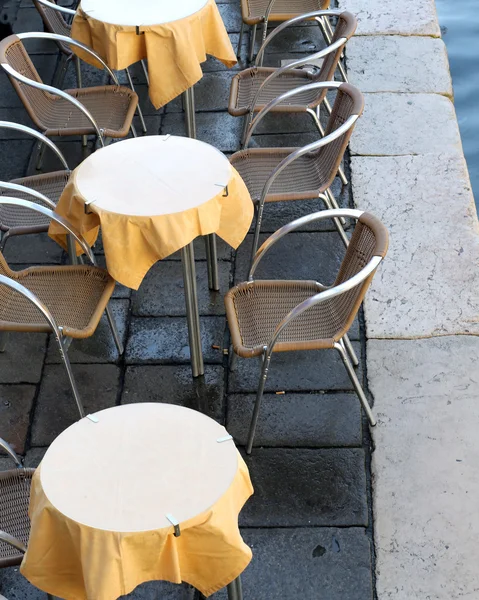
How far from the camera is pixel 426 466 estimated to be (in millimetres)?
3180

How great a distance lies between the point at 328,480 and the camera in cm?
316

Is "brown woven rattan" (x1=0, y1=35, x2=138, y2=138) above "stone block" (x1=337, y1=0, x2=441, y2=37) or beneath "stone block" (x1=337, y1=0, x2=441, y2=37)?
above

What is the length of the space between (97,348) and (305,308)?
4.05 feet

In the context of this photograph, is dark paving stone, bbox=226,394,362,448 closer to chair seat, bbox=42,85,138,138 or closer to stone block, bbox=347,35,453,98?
chair seat, bbox=42,85,138,138

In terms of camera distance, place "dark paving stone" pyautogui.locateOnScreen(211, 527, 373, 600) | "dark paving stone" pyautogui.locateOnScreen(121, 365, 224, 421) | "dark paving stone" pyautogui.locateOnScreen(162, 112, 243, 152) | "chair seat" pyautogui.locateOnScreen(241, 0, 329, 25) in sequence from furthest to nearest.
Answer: "chair seat" pyautogui.locateOnScreen(241, 0, 329, 25)
"dark paving stone" pyautogui.locateOnScreen(162, 112, 243, 152)
"dark paving stone" pyautogui.locateOnScreen(121, 365, 224, 421)
"dark paving stone" pyautogui.locateOnScreen(211, 527, 373, 600)

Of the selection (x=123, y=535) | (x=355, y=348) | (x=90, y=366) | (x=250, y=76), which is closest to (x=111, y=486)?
(x=123, y=535)

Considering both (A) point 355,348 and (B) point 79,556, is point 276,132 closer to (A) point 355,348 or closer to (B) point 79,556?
(A) point 355,348

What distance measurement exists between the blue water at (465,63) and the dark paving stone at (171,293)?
2521 mm

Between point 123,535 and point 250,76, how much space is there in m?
3.12

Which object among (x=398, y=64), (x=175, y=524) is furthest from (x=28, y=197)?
(x=398, y=64)

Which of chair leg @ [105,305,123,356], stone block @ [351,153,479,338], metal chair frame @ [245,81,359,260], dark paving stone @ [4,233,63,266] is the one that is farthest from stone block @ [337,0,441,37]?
chair leg @ [105,305,123,356]

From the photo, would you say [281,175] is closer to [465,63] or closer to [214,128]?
[214,128]

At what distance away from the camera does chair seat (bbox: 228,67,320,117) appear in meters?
4.31

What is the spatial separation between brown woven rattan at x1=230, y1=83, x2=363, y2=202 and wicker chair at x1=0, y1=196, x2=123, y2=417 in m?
0.86
